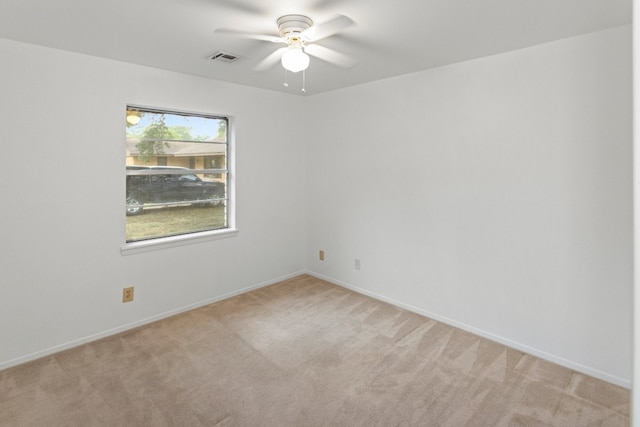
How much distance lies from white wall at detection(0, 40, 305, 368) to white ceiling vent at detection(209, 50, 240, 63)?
2.07ft

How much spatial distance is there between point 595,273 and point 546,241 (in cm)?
34

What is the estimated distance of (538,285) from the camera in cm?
254

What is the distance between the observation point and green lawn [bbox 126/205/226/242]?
3.12 m

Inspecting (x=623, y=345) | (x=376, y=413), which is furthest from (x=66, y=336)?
(x=623, y=345)

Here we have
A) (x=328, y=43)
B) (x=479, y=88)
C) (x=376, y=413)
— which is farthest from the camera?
(x=479, y=88)

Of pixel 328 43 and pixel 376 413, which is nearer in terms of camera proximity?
pixel 376 413

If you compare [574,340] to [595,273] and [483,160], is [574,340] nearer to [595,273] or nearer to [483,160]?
[595,273]

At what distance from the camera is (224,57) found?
2686mm

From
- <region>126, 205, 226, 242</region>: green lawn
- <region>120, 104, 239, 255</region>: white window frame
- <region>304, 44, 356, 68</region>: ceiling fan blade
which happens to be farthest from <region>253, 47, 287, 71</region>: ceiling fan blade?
<region>126, 205, 226, 242</region>: green lawn

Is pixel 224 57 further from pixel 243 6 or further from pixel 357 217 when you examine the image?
pixel 357 217

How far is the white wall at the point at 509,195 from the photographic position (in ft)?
7.24

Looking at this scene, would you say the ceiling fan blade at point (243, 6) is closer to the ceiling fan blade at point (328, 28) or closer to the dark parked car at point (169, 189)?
the ceiling fan blade at point (328, 28)

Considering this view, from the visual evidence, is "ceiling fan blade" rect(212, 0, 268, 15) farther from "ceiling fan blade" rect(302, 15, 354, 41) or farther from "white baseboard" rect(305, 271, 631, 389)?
"white baseboard" rect(305, 271, 631, 389)

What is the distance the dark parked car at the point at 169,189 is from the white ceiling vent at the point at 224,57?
3.83ft
